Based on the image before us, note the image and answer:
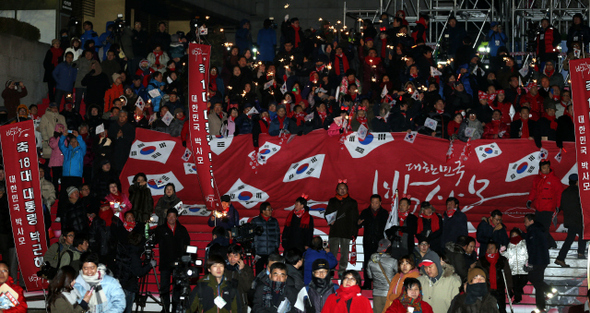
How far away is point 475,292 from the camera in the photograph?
33.1 ft

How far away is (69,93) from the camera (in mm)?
20516

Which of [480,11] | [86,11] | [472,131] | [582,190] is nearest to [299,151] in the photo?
[472,131]

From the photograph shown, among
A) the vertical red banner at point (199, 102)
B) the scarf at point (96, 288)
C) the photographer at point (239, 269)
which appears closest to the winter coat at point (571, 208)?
the photographer at point (239, 269)

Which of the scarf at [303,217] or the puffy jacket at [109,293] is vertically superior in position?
the scarf at [303,217]

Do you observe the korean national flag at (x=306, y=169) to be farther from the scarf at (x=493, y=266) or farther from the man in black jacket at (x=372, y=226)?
the scarf at (x=493, y=266)

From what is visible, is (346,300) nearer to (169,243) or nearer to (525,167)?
(169,243)

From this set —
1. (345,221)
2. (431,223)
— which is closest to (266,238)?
(345,221)

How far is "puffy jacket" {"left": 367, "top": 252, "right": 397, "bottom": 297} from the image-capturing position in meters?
11.8

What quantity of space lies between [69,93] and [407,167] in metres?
9.01

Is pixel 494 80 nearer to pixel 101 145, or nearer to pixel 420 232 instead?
pixel 420 232

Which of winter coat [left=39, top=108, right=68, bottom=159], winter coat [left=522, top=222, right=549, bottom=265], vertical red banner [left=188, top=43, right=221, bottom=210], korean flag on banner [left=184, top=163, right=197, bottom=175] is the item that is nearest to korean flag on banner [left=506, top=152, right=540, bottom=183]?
winter coat [left=522, top=222, right=549, bottom=265]

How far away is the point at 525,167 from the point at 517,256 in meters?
3.84

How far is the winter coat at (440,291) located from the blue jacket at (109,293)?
4.12 metres

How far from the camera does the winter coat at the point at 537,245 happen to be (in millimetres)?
13203
